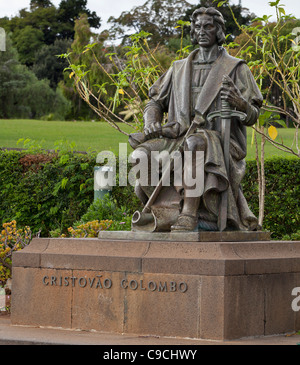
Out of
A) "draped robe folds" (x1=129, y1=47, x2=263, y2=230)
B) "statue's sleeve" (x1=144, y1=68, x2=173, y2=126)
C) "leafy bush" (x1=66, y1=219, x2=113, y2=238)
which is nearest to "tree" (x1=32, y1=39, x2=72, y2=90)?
"leafy bush" (x1=66, y1=219, x2=113, y2=238)

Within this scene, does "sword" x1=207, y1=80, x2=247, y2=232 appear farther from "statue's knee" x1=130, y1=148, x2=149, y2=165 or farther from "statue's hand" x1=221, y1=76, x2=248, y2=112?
"statue's knee" x1=130, y1=148, x2=149, y2=165

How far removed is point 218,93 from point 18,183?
811 cm

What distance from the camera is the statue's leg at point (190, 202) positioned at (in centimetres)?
711

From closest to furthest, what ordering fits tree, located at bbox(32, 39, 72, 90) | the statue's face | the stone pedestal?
the stone pedestal < the statue's face < tree, located at bbox(32, 39, 72, 90)

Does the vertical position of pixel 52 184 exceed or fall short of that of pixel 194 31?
it falls short

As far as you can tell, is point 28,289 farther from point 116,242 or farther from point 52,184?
point 52,184

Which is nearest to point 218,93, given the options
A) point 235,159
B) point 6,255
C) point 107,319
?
point 235,159

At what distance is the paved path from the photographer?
6363 mm

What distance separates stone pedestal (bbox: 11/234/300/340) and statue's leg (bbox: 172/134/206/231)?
0.26m

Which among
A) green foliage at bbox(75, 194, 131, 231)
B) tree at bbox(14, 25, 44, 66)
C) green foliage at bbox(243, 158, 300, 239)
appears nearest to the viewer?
green foliage at bbox(243, 158, 300, 239)

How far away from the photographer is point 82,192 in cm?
1433

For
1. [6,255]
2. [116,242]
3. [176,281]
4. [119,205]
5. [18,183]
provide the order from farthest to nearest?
[18,183], [119,205], [6,255], [116,242], [176,281]

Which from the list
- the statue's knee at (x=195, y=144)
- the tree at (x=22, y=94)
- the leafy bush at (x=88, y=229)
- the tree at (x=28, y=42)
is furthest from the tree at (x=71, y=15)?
the statue's knee at (x=195, y=144)

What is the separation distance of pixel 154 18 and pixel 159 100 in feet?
156
